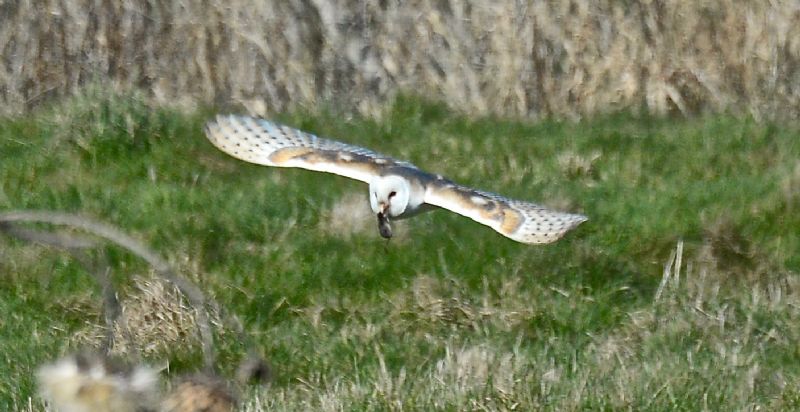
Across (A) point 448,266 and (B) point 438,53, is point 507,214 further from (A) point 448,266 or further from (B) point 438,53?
(B) point 438,53

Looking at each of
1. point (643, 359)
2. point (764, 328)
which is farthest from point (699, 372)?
point (764, 328)

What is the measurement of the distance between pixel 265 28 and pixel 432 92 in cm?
109

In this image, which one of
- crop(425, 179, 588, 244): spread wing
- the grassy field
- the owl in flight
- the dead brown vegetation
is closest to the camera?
the grassy field

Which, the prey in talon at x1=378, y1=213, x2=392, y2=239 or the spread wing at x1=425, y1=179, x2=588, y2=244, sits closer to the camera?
the spread wing at x1=425, y1=179, x2=588, y2=244

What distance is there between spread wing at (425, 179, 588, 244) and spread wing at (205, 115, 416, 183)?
12.3 inches

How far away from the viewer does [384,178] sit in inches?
228

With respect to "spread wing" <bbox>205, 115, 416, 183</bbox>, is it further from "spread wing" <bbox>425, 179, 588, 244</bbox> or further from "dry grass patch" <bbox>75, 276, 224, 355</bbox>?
"dry grass patch" <bbox>75, 276, 224, 355</bbox>

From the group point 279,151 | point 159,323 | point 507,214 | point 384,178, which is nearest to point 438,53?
point 279,151

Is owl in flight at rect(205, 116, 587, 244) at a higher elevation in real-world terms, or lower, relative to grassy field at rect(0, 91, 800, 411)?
higher

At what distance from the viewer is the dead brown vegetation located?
9.22 m

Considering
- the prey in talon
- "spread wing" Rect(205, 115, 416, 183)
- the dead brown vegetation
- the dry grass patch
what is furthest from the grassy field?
the dead brown vegetation

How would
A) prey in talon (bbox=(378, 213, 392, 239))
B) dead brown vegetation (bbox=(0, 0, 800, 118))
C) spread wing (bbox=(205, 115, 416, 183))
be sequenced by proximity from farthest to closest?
dead brown vegetation (bbox=(0, 0, 800, 118)) < spread wing (bbox=(205, 115, 416, 183)) < prey in talon (bbox=(378, 213, 392, 239))

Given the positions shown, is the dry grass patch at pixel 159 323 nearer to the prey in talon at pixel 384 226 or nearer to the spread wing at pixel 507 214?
the prey in talon at pixel 384 226

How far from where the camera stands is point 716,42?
9359 mm
